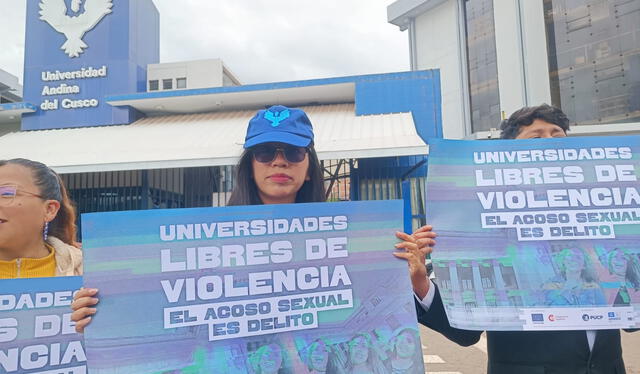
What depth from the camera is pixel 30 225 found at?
1699 mm

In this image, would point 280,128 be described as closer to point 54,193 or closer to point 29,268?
point 54,193

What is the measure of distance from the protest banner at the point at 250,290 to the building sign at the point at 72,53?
1292 centimetres

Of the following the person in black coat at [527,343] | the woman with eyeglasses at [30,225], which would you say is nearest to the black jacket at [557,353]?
the person in black coat at [527,343]

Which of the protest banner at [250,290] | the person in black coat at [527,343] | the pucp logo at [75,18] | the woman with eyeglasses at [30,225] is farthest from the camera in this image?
the pucp logo at [75,18]

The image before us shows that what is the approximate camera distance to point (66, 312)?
146 centimetres

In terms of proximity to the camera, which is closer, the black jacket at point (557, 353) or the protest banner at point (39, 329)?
the protest banner at point (39, 329)

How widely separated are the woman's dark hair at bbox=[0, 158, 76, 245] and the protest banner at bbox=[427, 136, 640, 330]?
1.58m

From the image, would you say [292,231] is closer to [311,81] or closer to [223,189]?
[311,81]

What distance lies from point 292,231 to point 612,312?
1.15 meters

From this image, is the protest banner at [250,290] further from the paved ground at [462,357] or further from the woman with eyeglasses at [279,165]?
the paved ground at [462,357]

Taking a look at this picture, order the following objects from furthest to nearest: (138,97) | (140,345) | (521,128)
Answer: (138,97)
(521,128)
(140,345)

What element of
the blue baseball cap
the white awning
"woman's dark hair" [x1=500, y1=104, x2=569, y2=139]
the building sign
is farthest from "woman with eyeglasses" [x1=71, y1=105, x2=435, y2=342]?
the building sign

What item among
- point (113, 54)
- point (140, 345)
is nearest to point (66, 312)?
point (140, 345)

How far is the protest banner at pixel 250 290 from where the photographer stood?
1.29 metres
